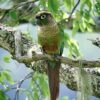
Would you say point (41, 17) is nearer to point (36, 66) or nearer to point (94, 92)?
point (36, 66)

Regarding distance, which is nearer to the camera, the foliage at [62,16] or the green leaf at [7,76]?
the foliage at [62,16]

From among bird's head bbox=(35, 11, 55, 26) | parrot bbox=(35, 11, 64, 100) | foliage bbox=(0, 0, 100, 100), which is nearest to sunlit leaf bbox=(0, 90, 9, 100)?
foliage bbox=(0, 0, 100, 100)

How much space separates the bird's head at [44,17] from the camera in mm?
1320

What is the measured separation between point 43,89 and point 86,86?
0.38 m

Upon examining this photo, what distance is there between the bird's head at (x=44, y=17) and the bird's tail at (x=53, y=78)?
21 centimetres

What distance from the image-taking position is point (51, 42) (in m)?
1.25

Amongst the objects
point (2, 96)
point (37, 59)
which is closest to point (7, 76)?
point (2, 96)

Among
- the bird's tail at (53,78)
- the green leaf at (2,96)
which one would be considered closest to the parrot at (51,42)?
the bird's tail at (53,78)

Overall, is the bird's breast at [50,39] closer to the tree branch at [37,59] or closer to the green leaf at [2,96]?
the tree branch at [37,59]

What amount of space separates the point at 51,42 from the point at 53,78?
5.6 inches

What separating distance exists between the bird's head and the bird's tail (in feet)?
0.68

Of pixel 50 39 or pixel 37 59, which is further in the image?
pixel 50 39

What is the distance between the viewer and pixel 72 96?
5.75ft

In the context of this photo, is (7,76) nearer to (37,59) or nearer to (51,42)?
(51,42)
